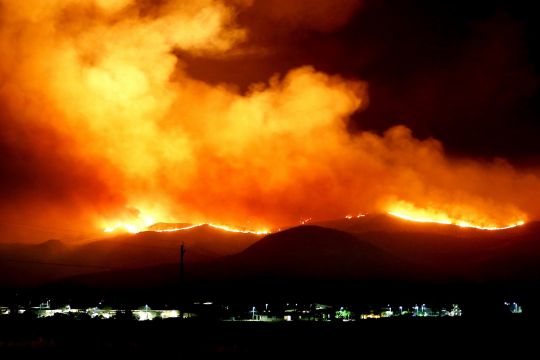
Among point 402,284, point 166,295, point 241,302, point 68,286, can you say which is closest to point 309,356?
point 241,302

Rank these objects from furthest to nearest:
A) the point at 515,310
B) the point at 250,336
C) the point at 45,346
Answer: the point at 515,310 → the point at 250,336 → the point at 45,346

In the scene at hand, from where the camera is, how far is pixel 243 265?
7825 inches

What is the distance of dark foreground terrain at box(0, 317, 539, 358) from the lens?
38.9 metres

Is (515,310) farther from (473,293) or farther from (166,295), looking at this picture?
(166,295)

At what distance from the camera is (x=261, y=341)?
1844 inches

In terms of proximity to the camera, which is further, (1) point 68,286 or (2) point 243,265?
(2) point 243,265

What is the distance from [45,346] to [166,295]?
11837cm

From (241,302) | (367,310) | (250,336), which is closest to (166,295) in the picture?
(241,302)

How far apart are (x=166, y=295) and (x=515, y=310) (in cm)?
8703

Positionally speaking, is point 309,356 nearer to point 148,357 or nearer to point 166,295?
point 148,357

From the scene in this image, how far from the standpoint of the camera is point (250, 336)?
51.8 m

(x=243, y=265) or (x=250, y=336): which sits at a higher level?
(x=243, y=265)

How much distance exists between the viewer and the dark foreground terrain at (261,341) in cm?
3891

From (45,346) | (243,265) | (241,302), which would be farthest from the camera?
(243,265)
